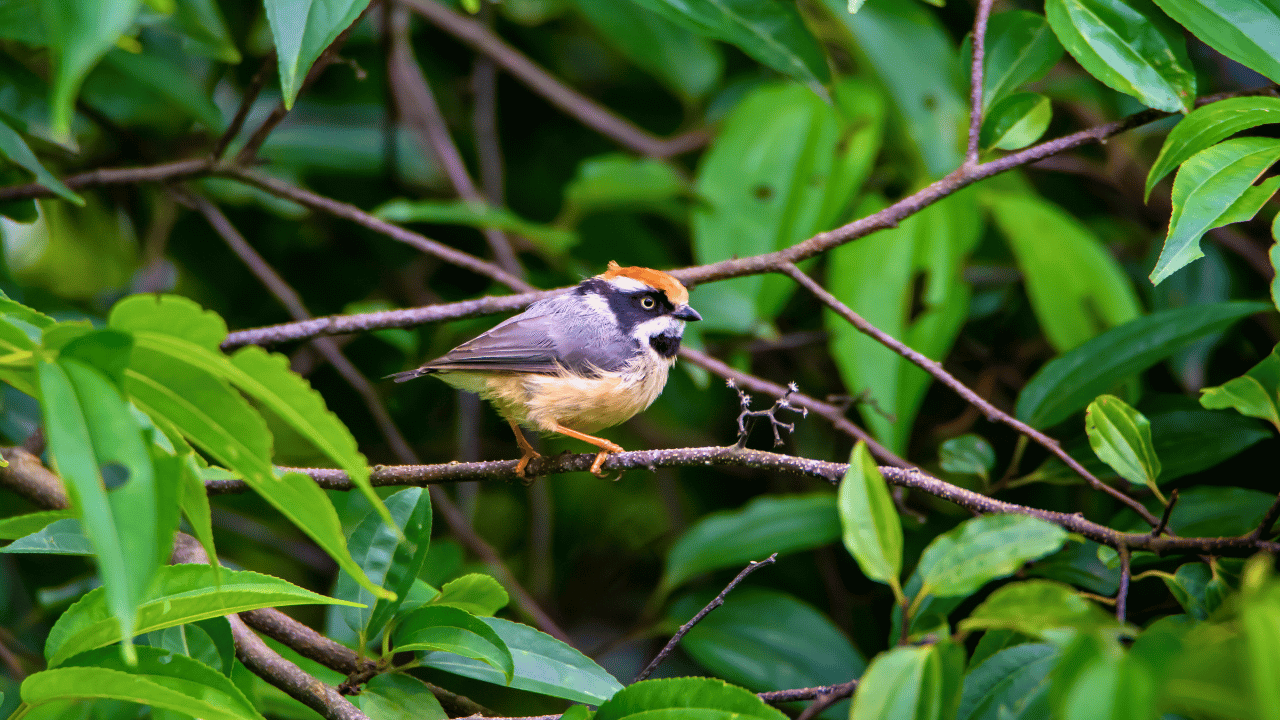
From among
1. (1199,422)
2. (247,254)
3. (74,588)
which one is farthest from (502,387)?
(1199,422)

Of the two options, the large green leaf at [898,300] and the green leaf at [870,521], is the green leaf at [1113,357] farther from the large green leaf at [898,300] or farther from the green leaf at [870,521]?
the green leaf at [870,521]

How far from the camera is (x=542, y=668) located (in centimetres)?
182

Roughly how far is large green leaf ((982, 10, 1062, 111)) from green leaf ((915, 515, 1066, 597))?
4.59 feet

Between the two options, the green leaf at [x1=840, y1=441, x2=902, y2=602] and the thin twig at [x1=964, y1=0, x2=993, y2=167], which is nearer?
the green leaf at [x1=840, y1=441, x2=902, y2=602]

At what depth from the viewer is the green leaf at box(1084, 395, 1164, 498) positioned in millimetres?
1845

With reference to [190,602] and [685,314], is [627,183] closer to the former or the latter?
[685,314]

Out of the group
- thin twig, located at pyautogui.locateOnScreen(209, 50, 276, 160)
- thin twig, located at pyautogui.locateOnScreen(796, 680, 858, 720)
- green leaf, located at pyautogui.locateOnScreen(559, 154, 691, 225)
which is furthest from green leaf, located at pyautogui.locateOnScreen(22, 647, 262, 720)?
green leaf, located at pyautogui.locateOnScreen(559, 154, 691, 225)

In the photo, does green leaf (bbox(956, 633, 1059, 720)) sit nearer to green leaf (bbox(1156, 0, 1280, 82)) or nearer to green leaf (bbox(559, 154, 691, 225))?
green leaf (bbox(1156, 0, 1280, 82))

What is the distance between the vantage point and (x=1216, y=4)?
1848 mm

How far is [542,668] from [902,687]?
0.91 metres

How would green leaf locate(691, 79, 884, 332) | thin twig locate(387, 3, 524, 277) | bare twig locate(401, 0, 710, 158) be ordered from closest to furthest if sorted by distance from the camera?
green leaf locate(691, 79, 884, 332) → thin twig locate(387, 3, 524, 277) → bare twig locate(401, 0, 710, 158)

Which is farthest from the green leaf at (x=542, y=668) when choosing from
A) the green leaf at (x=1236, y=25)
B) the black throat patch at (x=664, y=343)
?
the green leaf at (x=1236, y=25)

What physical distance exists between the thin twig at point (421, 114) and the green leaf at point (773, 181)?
96 cm

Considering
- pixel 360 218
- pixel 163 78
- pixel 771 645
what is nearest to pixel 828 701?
pixel 771 645
